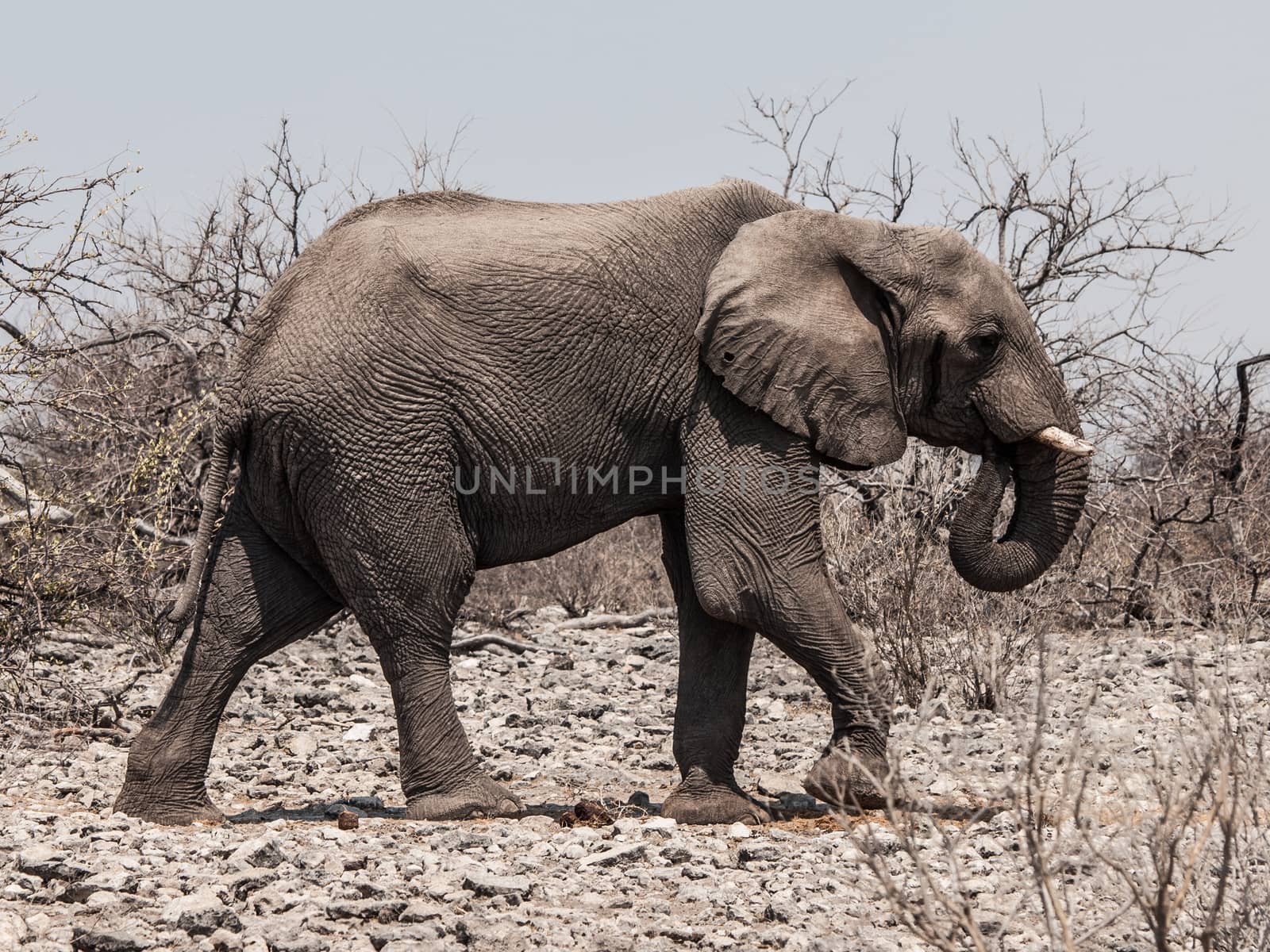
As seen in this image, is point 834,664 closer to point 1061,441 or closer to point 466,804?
point 1061,441

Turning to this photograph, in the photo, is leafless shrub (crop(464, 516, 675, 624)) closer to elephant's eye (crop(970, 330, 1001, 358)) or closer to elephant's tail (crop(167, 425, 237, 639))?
elephant's tail (crop(167, 425, 237, 639))

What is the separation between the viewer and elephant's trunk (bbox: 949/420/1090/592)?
277 inches

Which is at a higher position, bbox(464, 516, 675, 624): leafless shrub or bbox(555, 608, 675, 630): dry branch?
bbox(464, 516, 675, 624): leafless shrub

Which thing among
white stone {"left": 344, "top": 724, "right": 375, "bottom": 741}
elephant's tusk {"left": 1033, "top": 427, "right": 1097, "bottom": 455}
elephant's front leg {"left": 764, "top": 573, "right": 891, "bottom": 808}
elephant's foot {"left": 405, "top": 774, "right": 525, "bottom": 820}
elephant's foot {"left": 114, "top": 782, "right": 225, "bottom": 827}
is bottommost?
elephant's foot {"left": 114, "top": 782, "right": 225, "bottom": 827}

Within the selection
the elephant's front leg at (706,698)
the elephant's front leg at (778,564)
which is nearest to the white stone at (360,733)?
the elephant's front leg at (706,698)

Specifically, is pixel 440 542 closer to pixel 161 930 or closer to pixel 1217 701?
pixel 161 930

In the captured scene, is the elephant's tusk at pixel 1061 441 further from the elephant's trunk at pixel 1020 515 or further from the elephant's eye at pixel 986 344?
the elephant's eye at pixel 986 344

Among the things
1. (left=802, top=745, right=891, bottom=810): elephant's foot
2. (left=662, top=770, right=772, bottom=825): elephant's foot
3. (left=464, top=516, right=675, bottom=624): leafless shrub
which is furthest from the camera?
(left=464, top=516, right=675, bottom=624): leafless shrub

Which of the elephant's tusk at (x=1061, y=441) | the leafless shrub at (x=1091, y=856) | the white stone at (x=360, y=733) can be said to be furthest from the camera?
the white stone at (x=360, y=733)

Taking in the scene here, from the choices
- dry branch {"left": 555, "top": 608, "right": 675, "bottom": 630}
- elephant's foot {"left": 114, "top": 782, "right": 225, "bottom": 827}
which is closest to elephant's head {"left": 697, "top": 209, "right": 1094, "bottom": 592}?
elephant's foot {"left": 114, "top": 782, "right": 225, "bottom": 827}

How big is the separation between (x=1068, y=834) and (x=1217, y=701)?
7.59 ft

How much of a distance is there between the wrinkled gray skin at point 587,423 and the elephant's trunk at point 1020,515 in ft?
0.04

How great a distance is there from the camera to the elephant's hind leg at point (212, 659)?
6914mm

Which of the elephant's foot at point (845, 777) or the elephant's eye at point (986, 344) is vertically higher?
the elephant's eye at point (986, 344)
